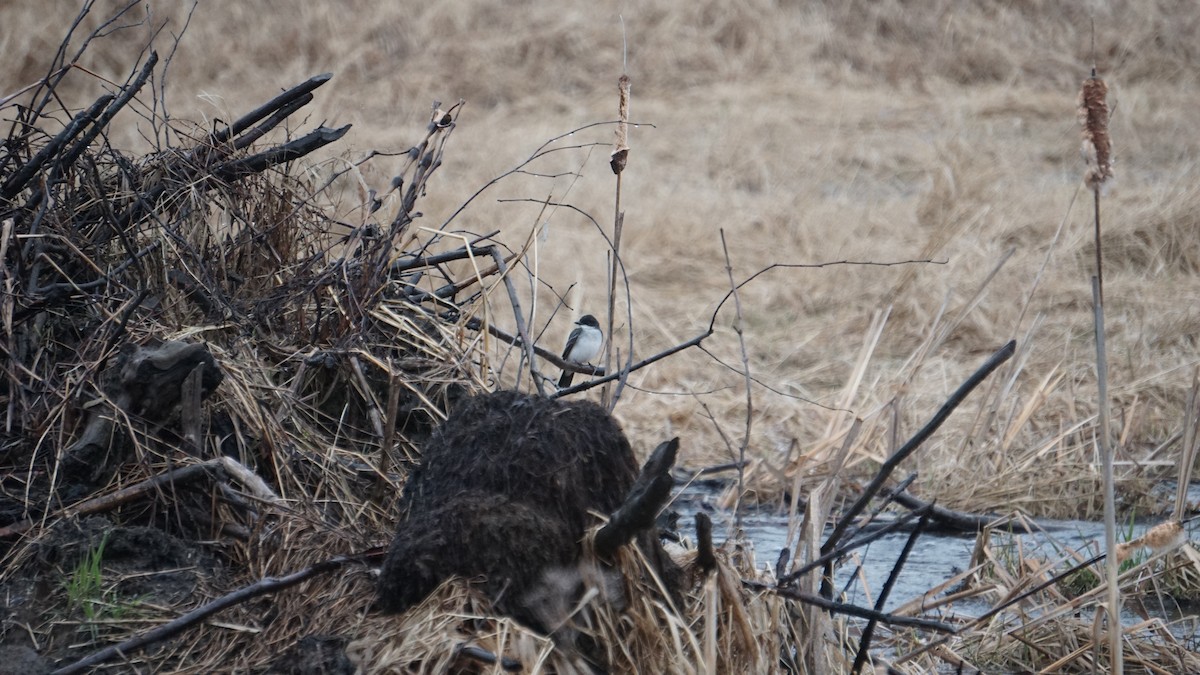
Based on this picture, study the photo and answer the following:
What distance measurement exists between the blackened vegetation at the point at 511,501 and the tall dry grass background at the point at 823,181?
56cm

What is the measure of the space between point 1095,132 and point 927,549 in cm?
304

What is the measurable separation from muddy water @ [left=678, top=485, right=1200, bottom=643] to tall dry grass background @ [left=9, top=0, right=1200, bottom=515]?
0.21 metres

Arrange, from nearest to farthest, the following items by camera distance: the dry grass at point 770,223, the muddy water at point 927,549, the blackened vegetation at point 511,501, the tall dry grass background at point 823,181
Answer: the blackened vegetation at point 511,501 < the dry grass at point 770,223 < the muddy water at point 927,549 < the tall dry grass background at point 823,181

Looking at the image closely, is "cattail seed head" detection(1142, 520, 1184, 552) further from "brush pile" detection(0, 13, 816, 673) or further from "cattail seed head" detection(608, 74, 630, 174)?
"cattail seed head" detection(608, 74, 630, 174)

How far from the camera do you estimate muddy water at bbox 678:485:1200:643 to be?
4.14 m

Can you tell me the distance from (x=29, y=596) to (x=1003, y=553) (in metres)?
2.89

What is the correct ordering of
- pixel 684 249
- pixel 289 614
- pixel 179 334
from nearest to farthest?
pixel 289 614 → pixel 179 334 → pixel 684 249

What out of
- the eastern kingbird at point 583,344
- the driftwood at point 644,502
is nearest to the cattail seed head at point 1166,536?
the driftwood at point 644,502

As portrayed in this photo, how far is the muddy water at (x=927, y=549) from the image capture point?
4141mm

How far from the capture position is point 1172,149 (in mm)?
11938

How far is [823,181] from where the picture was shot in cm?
1167

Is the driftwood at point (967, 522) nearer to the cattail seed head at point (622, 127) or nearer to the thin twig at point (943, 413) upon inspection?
the thin twig at point (943, 413)

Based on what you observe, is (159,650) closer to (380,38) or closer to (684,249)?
(684,249)

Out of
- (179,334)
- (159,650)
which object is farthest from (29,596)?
(179,334)
